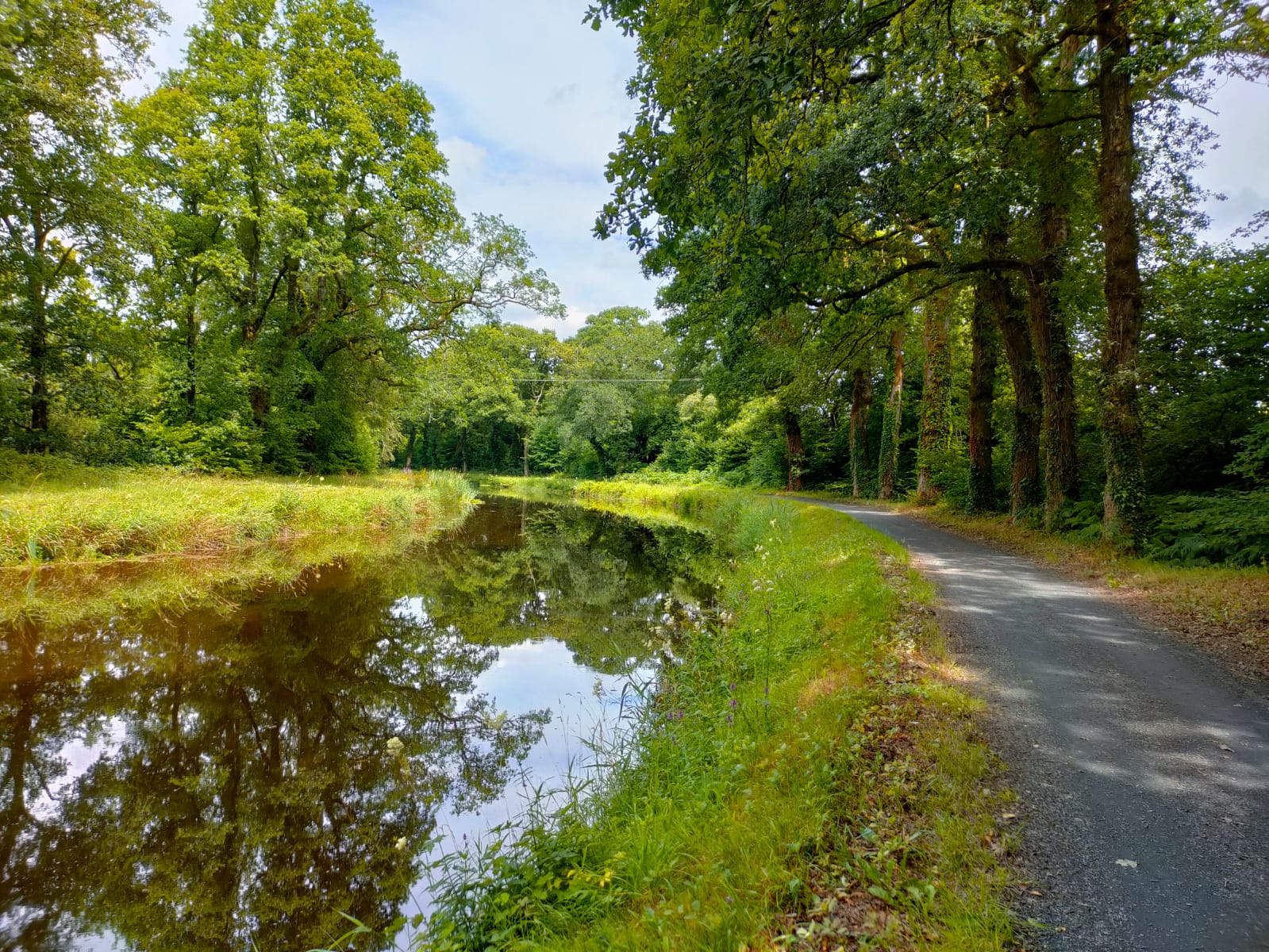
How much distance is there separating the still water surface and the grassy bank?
8.41ft

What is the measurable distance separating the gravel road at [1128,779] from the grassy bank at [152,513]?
462 inches

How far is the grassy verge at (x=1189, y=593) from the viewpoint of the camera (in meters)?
4.59

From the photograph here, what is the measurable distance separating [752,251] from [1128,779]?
178 inches

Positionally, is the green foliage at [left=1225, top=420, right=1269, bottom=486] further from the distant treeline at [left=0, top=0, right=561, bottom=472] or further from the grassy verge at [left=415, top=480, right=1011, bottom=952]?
the distant treeline at [left=0, top=0, right=561, bottom=472]

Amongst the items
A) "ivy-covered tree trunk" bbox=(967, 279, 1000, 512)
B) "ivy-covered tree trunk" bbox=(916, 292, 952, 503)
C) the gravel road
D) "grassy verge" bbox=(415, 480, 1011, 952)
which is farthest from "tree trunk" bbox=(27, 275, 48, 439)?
"ivy-covered tree trunk" bbox=(916, 292, 952, 503)

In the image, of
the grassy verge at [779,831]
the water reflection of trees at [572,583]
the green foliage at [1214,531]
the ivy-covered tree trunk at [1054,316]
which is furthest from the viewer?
the ivy-covered tree trunk at [1054,316]

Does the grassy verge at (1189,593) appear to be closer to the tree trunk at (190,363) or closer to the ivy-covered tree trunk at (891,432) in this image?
the ivy-covered tree trunk at (891,432)

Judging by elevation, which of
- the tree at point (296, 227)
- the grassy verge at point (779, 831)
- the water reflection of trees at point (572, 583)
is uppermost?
the tree at point (296, 227)

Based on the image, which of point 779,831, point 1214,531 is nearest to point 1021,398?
point 1214,531

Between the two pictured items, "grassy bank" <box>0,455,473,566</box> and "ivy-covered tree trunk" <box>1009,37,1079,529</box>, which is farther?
"ivy-covered tree trunk" <box>1009,37,1079,529</box>

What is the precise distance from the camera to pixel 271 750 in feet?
15.0

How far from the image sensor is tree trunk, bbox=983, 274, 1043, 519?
11.9 m

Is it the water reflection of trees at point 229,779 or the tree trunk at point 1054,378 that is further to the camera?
the tree trunk at point 1054,378

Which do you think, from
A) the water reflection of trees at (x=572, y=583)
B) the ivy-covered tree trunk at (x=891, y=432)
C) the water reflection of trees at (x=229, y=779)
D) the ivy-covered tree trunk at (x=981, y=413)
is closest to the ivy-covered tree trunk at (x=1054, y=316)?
the ivy-covered tree trunk at (x=981, y=413)
